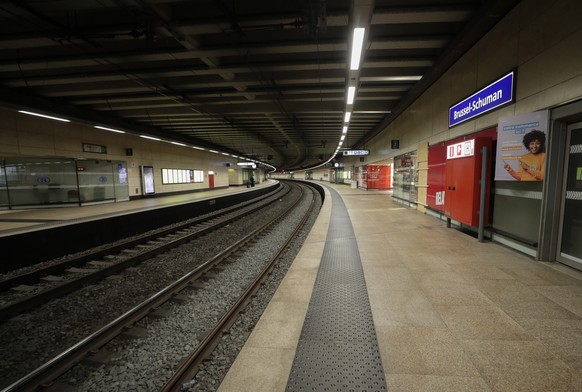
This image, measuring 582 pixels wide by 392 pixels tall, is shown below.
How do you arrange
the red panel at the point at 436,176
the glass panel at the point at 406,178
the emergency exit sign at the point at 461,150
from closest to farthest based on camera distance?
the emergency exit sign at the point at 461,150 < the red panel at the point at 436,176 < the glass panel at the point at 406,178

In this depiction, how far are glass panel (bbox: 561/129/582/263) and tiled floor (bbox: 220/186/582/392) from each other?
37 cm

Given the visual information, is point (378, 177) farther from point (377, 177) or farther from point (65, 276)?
point (65, 276)

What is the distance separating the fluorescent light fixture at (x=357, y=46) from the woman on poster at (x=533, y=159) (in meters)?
3.33

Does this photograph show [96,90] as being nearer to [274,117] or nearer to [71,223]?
[71,223]

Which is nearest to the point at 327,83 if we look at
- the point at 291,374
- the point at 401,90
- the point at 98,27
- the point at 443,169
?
the point at 401,90

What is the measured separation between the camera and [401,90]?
31.0 feet

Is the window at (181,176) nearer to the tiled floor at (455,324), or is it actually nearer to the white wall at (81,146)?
the white wall at (81,146)

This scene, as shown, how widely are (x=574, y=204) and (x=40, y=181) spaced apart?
1771cm

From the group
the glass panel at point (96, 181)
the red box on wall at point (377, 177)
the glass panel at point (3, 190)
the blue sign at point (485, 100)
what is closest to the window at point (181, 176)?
the glass panel at point (96, 181)

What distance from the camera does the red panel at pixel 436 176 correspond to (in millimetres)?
7715

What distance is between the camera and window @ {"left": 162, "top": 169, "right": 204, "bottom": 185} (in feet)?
60.0

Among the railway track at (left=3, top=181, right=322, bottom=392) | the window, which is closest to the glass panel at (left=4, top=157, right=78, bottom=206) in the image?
the window

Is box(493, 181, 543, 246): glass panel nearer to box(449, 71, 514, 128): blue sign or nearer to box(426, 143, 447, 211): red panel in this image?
box(449, 71, 514, 128): blue sign

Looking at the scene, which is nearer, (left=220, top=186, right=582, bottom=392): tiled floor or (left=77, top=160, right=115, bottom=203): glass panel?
(left=220, top=186, right=582, bottom=392): tiled floor
